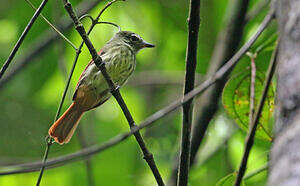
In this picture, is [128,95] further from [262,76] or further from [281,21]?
[281,21]

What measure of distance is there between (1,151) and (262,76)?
120 inches

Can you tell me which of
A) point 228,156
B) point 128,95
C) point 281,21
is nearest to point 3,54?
point 128,95

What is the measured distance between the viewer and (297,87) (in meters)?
0.94

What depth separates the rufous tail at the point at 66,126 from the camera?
10.9 feet

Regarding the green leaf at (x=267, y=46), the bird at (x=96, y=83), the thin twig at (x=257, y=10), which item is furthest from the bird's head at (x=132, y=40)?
the green leaf at (x=267, y=46)

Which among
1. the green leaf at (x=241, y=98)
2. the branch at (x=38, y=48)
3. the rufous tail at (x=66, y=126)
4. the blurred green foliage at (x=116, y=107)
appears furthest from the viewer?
the blurred green foliage at (x=116, y=107)

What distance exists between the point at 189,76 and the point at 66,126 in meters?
1.61

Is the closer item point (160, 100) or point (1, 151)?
point (1, 151)

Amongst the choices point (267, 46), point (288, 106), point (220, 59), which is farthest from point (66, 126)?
point (288, 106)

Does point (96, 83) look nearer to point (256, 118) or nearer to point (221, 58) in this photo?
point (221, 58)

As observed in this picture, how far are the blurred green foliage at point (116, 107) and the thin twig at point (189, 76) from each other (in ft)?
6.72

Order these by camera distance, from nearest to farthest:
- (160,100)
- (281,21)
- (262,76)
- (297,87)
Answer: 1. (297,87)
2. (281,21)
3. (262,76)
4. (160,100)

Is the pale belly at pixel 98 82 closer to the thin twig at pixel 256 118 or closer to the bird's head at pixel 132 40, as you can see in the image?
A: the bird's head at pixel 132 40

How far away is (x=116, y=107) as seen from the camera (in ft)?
17.3
